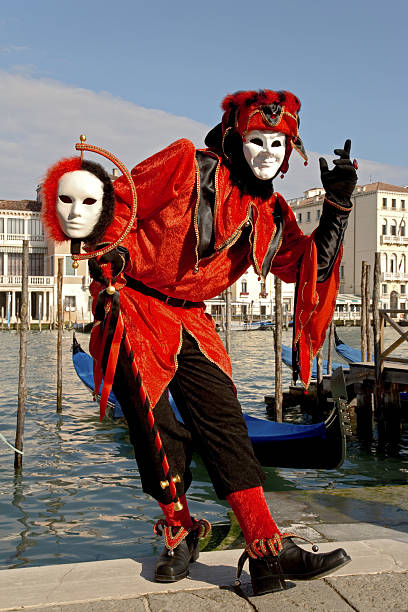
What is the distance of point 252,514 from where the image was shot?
2.07m

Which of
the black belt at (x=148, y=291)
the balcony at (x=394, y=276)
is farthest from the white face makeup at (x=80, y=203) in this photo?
the balcony at (x=394, y=276)

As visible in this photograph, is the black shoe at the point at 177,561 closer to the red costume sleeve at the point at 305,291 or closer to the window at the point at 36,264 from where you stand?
the red costume sleeve at the point at 305,291

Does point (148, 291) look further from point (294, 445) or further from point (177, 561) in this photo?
point (294, 445)

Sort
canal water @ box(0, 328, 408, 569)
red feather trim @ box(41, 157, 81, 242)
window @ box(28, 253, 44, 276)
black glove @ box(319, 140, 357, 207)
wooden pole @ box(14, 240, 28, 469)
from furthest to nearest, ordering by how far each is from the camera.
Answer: window @ box(28, 253, 44, 276) < wooden pole @ box(14, 240, 28, 469) < canal water @ box(0, 328, 408, 569) < black glove @ box(319, 140, 357, 207) < red feather trim @ box(41, 157, 81, 242)

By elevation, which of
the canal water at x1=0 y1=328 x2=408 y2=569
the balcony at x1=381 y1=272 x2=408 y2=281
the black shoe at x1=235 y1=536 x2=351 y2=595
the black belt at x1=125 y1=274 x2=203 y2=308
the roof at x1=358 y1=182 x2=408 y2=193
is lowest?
the canal water at x1=0 y1=328 x2=408 y2=569

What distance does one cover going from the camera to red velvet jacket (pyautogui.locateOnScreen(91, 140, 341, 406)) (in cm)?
210

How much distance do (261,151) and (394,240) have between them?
152ft

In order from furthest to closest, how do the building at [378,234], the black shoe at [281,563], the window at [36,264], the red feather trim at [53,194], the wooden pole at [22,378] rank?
1. the building at [378,234]
2. the window at [36,264]
3. the wooden pole at [22,378]
4. the red feather trim at [53,194]
5. the black shoe at [281,563]

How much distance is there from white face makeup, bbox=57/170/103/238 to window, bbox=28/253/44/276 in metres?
40.2

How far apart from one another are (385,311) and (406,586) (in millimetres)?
6103

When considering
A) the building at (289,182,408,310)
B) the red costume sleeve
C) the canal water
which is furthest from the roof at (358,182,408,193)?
the red costume sleeve

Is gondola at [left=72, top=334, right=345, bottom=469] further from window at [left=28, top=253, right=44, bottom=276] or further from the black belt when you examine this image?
window at [left=28, top=253, right=44, bottom=276]

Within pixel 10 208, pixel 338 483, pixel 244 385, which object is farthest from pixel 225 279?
pixel 10 208

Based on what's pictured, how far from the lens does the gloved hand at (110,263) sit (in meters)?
2.01
